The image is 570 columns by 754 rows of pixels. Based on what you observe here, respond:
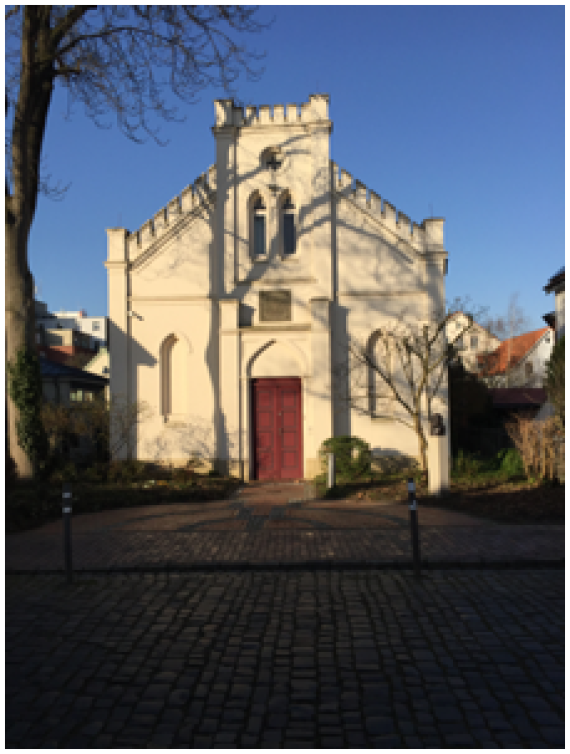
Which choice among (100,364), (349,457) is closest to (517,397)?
(349,457)

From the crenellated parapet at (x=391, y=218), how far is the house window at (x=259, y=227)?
2252 millimetres

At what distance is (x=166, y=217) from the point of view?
16391mm

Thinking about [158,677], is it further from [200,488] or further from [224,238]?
[224,238]

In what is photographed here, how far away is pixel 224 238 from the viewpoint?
16406mm

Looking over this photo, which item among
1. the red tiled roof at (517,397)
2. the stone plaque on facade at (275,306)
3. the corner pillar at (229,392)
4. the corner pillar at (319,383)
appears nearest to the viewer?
the corner pillar at (319,383)

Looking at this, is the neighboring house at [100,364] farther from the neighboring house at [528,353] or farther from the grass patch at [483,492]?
the grass patch at [483,492]

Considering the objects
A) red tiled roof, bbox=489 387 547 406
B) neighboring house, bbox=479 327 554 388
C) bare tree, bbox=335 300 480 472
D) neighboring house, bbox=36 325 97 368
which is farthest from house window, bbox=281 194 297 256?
neighboring house, bbox=36 325 97 368

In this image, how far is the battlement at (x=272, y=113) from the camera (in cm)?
1625

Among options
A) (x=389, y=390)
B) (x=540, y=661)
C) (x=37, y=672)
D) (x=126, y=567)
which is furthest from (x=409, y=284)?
(x=37, y=672)

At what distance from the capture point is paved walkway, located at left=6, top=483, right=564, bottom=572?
7.53m

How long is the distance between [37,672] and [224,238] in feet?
44.2

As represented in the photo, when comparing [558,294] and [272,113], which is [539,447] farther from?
[272,113]

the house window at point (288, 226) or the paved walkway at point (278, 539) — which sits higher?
the house window at point (288, 226)

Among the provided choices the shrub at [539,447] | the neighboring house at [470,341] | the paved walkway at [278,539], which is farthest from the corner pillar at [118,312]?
the shrub at [539,447]
